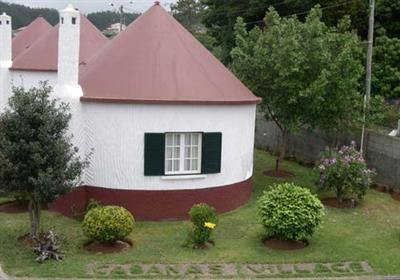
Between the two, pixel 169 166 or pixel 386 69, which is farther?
pixel 386 69

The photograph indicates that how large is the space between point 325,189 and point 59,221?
874cm

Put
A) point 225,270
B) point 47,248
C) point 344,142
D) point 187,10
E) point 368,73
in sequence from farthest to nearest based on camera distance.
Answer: point 187,10, point 344,142, point 368,73, point 47,248, point 225,270

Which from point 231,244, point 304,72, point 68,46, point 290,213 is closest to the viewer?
point 290,213

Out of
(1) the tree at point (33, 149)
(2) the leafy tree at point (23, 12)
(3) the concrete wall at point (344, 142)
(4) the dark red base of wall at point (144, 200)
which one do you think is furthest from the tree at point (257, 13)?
(2) the leafy tree at point (23, 12)

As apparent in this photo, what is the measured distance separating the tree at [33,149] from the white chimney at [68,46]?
8.14 ft

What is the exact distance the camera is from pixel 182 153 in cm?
1656

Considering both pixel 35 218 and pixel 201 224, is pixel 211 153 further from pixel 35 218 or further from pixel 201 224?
pixel 35 218

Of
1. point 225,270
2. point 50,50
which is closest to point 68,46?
point 225,270

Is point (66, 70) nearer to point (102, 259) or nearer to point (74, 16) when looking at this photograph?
point (74, 16)

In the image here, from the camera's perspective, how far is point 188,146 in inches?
A: 656

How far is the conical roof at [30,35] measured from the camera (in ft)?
92.0

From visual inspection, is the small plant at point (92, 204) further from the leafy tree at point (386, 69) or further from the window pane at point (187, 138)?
the leafy tree at point (386, 69)

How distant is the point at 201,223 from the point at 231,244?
47.4 inches

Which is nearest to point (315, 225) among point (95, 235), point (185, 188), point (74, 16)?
point (185, 188)
